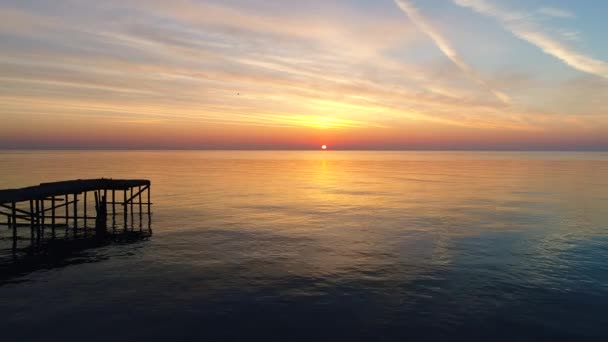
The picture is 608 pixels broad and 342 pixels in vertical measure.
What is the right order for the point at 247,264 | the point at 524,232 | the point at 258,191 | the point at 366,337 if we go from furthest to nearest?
the point at 258,191
the point at 524,232
the point at 247,264
the point at 366,337

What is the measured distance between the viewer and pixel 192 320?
20.4 meters

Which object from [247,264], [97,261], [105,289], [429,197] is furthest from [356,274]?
[429,197]

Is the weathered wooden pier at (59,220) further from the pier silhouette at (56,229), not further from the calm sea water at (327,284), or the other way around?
the calm sea water at (327,284)

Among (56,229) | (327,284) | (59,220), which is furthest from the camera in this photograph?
(59,220)

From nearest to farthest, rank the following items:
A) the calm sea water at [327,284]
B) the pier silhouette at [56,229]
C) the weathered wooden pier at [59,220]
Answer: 1. the calm sea water at [327,284]
2. the pier silhouette at [56,229]
3. the weathered wooden pier at [59,220]

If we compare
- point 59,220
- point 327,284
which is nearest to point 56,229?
point 59,220

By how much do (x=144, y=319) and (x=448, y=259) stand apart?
902 inches

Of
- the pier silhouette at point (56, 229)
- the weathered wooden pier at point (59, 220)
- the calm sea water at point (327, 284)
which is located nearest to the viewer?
the calm sea water at point (327, 284)

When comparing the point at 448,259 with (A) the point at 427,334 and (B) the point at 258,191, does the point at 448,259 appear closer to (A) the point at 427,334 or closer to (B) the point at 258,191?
(A) the point at 427,334

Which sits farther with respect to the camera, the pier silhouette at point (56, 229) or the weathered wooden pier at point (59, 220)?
the weathered wooden pier at point (59, 220)

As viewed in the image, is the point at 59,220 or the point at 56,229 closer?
the point at 56,229

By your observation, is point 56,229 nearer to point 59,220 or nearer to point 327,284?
point 59,220

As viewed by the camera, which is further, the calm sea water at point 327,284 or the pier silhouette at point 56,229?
the pier silhouette at point 56,229

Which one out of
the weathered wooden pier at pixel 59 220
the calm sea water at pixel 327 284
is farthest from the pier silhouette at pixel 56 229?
the calm sea water at pixel 327 284
